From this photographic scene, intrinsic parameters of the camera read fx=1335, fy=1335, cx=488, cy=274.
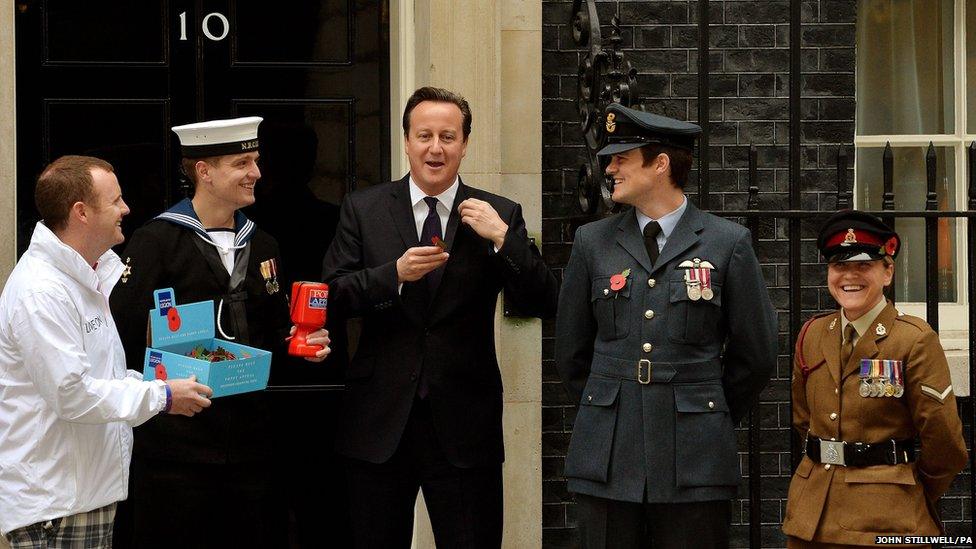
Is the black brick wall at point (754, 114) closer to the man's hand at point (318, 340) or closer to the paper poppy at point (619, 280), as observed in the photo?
the paper poppy at point (619, 280)

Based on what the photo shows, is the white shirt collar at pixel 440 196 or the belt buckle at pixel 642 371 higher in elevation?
the white shirt collar at pixel 440 196

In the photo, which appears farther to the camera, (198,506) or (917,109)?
(917,109)

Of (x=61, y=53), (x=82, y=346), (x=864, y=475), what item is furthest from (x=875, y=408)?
(x=61, y=53)

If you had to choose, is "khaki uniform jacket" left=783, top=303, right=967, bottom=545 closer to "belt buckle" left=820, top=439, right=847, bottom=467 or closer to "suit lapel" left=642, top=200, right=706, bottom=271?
"belt buckle" left=820, top=439, right=847, bottom=467

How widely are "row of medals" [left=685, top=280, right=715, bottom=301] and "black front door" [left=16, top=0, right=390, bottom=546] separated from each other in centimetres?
236

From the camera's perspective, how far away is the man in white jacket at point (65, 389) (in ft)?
13.4

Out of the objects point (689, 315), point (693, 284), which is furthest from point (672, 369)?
point (693, 284)

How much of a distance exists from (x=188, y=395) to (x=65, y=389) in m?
0.41

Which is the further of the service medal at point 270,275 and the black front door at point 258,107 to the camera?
the black front door at point 258,107

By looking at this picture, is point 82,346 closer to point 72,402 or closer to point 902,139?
point 72,402

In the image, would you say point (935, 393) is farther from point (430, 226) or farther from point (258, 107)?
point (258, 107)

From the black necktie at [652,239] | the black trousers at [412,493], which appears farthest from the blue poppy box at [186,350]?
the black necktie at [652,239]

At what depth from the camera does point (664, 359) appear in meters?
4.60

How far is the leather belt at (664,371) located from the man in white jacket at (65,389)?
143cm
